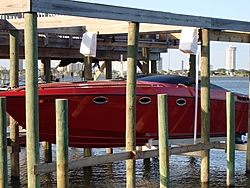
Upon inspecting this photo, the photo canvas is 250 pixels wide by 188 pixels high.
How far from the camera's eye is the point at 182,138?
14641 mm

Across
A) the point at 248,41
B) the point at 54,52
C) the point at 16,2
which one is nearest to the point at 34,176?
the point at 16,2

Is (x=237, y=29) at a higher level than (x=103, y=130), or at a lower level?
higher

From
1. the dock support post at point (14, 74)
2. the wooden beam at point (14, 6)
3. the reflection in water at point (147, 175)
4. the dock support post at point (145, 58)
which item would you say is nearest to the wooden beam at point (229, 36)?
the reflection in water at point (147, 175)

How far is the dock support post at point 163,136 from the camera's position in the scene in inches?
433

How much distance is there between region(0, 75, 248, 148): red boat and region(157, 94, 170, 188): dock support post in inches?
99.9

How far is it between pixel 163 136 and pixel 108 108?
2.72 metres

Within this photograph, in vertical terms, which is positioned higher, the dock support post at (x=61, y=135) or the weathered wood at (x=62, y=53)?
the weathered wood at (x=62, y=53)

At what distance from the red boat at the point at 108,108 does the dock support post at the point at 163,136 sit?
2.54 metres

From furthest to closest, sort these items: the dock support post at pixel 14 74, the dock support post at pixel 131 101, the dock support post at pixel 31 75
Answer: the dock support post at pixel 14 74, the dock support post at pixel 131 101, the dock support post at pixel 31 75

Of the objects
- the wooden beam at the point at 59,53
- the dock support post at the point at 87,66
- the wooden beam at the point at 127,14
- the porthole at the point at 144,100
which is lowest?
the porthole at the point at 144,100

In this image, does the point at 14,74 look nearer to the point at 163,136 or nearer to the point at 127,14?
the point at 127,14

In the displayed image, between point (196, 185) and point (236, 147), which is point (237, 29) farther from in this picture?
point (196, 185)

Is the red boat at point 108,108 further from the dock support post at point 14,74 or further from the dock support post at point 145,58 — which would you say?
the dock support post at point 145,58

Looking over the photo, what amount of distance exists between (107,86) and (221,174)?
175 inches
